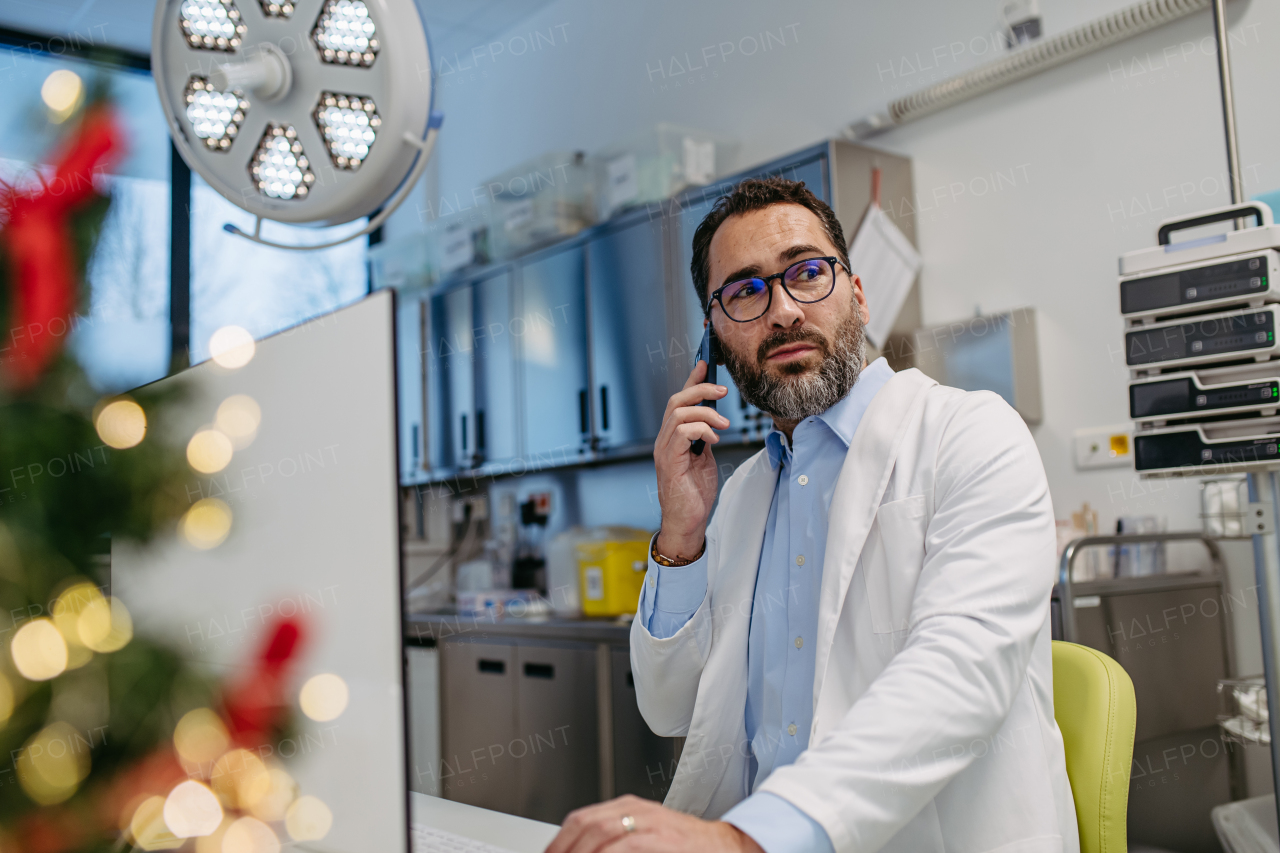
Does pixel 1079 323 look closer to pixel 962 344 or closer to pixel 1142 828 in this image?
pixel 962 344

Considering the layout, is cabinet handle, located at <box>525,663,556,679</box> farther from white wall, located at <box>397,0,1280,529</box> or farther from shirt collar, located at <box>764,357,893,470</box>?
shirt collar, located at <box>764,357,893,470</box>

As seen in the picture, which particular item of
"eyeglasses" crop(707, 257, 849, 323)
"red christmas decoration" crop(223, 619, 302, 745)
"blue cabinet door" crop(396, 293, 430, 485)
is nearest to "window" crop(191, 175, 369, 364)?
"blue cabinet door" crop(396, 293, 430, 485)

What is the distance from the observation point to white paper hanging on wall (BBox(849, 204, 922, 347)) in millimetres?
2816

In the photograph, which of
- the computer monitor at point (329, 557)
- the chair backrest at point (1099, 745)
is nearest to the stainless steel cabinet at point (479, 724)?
the chair backrest at point (1099, 745)

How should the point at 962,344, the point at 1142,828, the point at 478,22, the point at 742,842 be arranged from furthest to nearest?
the point at 478,22
the point at 962,344
the point at 1142,828
the point at 742,842

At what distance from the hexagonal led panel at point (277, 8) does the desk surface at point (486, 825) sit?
2.51 feet

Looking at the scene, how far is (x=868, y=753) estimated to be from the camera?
2.75 ft

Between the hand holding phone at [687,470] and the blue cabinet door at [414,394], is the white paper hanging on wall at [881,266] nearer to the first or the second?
the hand holding phone at [687,470]

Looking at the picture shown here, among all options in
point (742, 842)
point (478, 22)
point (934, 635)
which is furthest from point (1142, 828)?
point (478, 22)

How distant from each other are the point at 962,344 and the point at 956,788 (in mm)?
1918

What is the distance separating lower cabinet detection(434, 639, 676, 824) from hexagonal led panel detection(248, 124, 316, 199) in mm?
2154

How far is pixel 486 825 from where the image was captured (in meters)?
1.08

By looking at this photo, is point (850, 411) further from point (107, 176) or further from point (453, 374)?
point (453, 374)

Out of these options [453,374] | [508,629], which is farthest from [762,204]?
[453,374]
